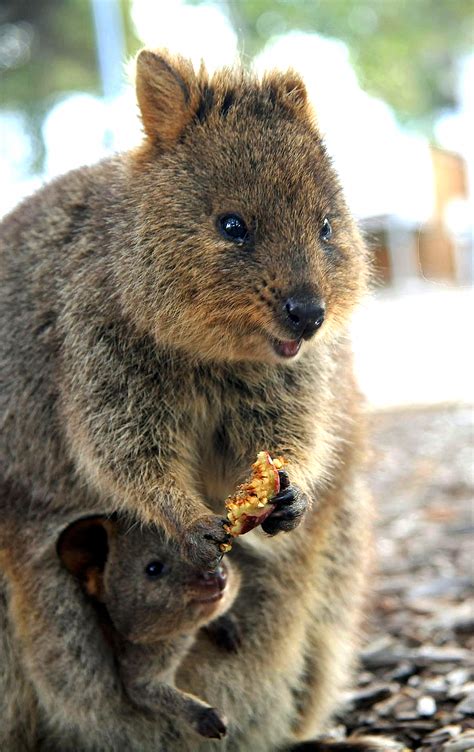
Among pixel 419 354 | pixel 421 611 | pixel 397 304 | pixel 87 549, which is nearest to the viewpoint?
pixel 87 549

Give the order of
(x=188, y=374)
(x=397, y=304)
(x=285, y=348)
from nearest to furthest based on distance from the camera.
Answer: (x=285, y=348) → (x=188, y=374) → (x=397, y=304)

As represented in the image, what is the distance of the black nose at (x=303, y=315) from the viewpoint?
311 centimetres

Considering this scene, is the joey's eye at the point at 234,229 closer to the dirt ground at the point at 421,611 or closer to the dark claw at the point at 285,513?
the dark claw at the point at 285,513

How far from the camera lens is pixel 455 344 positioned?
14273 millimetres

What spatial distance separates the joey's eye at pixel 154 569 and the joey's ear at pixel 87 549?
0.21 metres

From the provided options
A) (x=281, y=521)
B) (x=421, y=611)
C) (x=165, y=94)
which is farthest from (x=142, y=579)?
(x=421, y=611)

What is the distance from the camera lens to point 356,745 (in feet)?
12.7

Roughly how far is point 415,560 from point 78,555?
3.09 meters

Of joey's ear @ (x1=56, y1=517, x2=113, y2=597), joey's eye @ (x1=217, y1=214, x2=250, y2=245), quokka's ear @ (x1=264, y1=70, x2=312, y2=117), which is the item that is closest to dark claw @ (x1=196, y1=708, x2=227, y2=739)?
joey's ear @ (x1=56, y1=517, x2=113, y2=597)

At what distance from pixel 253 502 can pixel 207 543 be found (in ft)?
0.72

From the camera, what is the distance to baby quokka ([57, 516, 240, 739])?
349 centimetres

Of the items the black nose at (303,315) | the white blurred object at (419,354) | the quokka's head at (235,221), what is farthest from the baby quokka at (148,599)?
the white blurred object at (419,354)

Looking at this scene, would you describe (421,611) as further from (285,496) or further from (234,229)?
(234,229)

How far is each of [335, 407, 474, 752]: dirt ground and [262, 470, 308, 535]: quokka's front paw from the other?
115 cm
